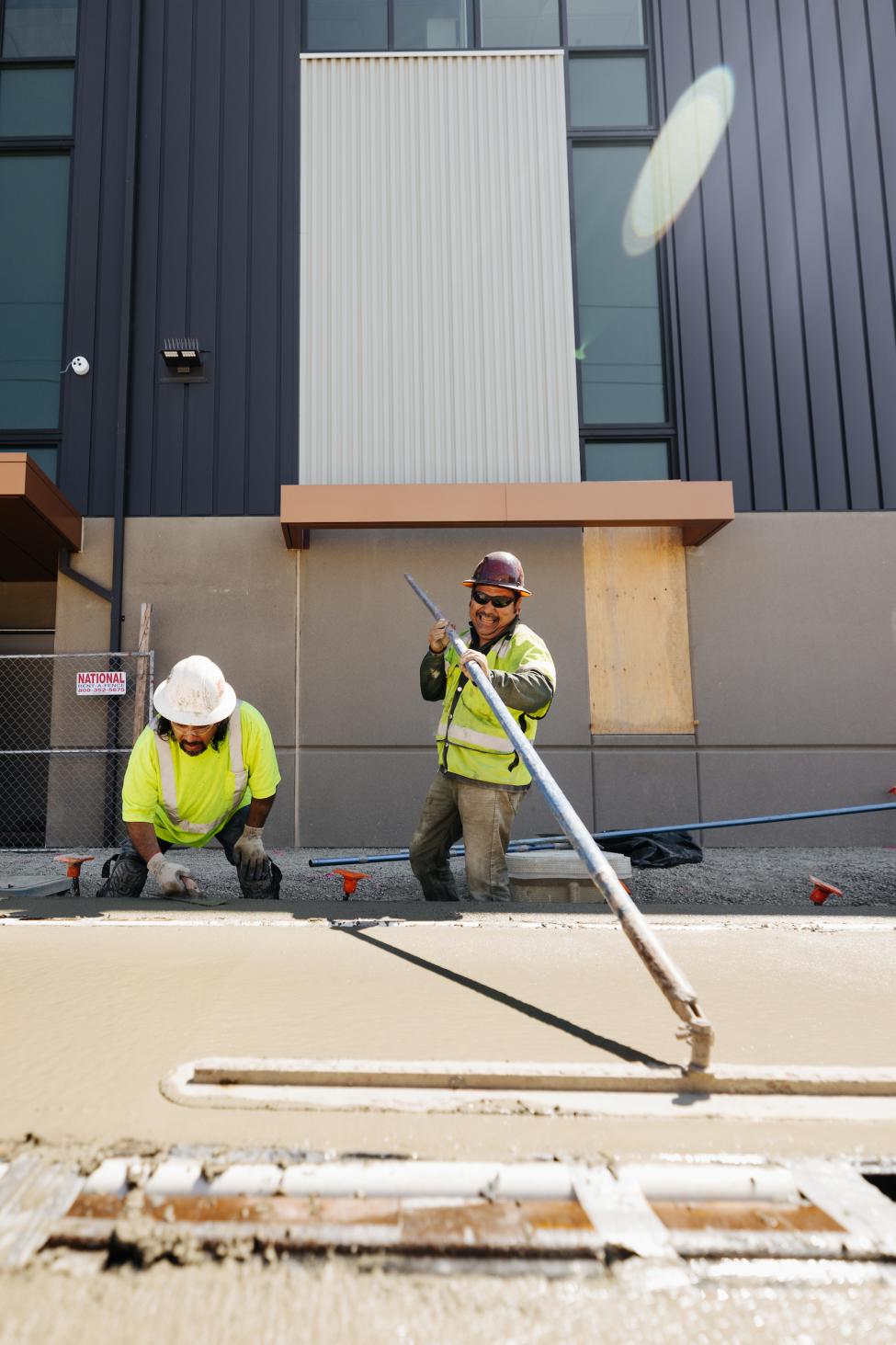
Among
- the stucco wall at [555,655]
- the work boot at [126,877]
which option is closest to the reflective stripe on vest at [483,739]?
the work boot at [126,877]

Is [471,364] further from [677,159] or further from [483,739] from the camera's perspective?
[483,739]

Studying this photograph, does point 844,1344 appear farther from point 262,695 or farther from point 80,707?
point 80,707

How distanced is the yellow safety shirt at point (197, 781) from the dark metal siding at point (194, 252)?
11.6 ft

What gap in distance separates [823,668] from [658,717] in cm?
147

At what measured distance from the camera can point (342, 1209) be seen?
93 cm

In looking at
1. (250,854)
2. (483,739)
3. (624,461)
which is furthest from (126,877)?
(624,461)

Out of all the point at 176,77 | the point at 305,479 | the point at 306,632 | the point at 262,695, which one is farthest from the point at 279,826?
the point at 176,77

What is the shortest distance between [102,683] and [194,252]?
3912 mm

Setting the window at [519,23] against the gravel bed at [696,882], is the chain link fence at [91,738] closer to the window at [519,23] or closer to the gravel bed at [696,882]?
the gravel bed at [696,882]

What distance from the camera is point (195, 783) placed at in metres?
3.41

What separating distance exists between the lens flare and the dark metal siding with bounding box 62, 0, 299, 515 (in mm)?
3136

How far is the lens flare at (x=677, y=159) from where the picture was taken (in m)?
6.83

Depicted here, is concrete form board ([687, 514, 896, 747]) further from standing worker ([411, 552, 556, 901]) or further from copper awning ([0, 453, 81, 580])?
copper awning ([0, 453, 81, 580])

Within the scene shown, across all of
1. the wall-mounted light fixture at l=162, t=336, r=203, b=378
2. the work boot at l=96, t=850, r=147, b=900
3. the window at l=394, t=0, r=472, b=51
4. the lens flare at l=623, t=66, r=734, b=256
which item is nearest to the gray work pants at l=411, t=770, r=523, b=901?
the work boot at l=96, t=850, r=147, b=900
